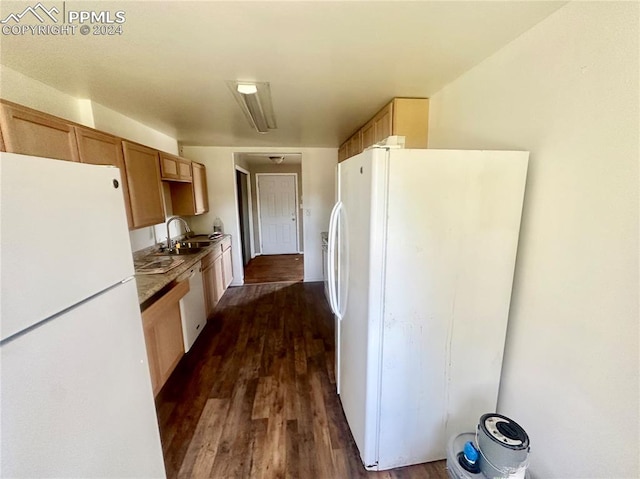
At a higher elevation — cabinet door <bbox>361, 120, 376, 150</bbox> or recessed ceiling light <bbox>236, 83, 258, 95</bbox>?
recessed ceiling light <bbox>236, 83, 258, 95</bbox>

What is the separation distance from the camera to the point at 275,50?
1.39m

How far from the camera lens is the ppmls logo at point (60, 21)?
3.52 feet

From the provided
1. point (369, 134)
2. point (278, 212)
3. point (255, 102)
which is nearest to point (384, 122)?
point (369, 134)

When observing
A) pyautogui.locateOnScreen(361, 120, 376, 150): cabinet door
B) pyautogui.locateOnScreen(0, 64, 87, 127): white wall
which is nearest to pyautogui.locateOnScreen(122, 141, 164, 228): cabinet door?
pyautogui.locateOnScreen(0, 64, 87, 127): white wall

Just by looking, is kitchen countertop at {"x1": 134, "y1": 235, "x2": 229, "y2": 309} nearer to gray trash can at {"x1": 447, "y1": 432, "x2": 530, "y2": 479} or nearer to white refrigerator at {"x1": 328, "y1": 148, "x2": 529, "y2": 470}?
white refrigerator at {"x1": 328, "y1": 148, "x2": 529, "y2": 470}

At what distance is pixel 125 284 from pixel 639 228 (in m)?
1.87

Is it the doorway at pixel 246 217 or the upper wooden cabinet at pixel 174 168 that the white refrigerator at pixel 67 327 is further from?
the doorway at pixel 246 217

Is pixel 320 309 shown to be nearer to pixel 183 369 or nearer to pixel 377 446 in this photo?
pixel 183 369

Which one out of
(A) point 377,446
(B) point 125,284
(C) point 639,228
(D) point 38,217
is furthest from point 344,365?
(D) point 38,217

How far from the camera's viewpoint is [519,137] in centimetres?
133

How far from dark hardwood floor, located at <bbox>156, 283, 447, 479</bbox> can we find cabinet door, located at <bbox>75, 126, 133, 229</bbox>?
4.77ft

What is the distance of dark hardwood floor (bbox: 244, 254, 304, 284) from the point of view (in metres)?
4.90

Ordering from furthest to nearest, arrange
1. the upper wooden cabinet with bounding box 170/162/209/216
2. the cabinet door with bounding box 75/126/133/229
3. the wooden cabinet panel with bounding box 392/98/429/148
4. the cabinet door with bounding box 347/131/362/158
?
1. the upper wooden cabinet with bounding box 170/162/209/216
2. the cabinet door with bounding box 347/131/362/158
3. the wooden cabinet panel with bounding box 392/98/429/148
4. the cabinet door with bounding box 75/126/133/229

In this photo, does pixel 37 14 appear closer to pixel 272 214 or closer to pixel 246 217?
pixel 246 217
